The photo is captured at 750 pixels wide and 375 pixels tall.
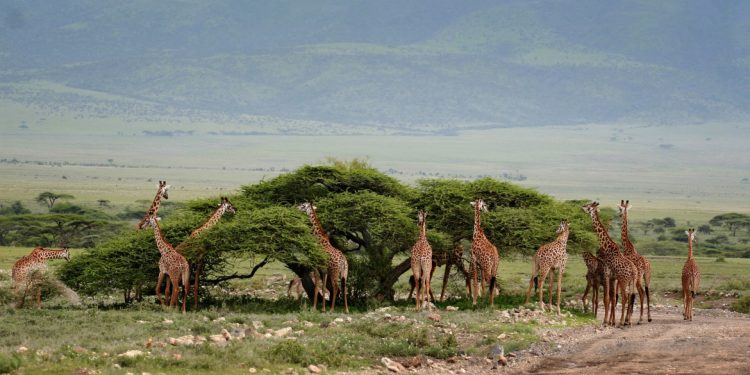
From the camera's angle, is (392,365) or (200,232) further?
(200,232)

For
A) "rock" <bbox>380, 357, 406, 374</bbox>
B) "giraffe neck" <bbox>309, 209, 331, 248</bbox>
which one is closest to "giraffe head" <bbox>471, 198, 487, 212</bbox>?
"giraffe neck" <bbox>309, 209, 331, 248</bbox>

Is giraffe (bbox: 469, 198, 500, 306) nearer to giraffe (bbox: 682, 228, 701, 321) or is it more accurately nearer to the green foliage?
giraffe (bbox: 682, 228, 701, 321)

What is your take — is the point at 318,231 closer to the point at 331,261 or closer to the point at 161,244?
the point at 331,261

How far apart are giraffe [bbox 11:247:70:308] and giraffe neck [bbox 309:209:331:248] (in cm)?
504

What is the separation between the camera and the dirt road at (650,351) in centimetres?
1608

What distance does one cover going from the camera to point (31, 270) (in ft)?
73.8

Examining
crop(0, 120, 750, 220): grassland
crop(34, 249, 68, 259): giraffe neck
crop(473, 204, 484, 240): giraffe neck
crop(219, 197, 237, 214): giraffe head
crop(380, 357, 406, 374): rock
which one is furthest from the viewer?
crop(0, 120, 750, 220): grassland

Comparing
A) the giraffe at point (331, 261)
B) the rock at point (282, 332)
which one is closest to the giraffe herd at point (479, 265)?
the giraffe at point (331, 261)

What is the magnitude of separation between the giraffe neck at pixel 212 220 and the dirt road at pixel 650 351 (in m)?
7.60

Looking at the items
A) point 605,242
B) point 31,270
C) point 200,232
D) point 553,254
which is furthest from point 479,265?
point 31,270

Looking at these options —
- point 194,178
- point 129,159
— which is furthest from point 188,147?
point 194,178

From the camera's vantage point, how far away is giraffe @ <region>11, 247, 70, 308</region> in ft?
73.2

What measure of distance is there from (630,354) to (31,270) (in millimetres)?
11860

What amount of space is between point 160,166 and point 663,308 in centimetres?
12513
